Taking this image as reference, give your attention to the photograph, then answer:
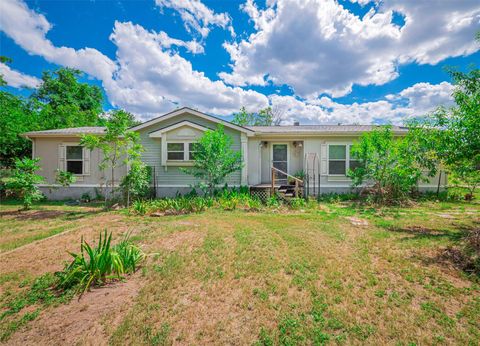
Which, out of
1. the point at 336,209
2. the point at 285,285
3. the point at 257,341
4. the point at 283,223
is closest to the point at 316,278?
the point at 285,285

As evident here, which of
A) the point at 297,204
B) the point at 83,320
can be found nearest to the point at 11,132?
the point at 83,320

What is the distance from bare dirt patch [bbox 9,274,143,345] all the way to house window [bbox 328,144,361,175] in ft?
33.4

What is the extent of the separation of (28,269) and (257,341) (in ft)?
13.7

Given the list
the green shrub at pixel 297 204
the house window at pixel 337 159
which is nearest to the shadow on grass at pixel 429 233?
the green shrub at pixel 297 204

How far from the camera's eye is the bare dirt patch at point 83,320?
2166 millimetres

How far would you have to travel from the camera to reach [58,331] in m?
2.27

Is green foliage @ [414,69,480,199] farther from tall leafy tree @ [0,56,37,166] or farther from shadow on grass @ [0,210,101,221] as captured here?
tall leafy tree @ [0,56,37,166]

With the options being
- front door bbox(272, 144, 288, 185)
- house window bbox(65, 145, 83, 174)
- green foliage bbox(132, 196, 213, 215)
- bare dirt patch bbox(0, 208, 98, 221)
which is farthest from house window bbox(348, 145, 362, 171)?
house window bbox(65, 145, 83, 174)

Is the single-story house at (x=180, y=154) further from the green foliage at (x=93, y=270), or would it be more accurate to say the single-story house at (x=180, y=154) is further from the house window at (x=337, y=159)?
the green foliage at (x=93, y=270)

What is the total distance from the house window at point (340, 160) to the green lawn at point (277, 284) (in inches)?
196

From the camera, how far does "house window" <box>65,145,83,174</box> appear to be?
10.6 m

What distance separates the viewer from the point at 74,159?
10.6 m

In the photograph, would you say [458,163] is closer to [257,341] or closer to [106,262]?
[257,341]

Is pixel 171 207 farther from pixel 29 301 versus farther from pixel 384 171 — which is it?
pixel 384 171
